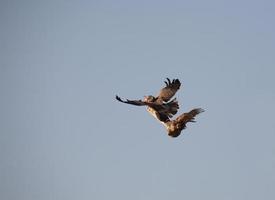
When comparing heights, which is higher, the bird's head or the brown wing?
the bird's head

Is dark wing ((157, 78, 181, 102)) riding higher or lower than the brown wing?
higher

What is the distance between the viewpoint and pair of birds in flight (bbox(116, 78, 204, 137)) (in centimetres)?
4344

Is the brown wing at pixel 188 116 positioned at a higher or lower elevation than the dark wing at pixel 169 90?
lower

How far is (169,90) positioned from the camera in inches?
1890

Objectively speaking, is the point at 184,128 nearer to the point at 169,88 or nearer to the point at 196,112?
the point at 196,112

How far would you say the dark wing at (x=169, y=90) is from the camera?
155 feet

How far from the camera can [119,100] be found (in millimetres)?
42812

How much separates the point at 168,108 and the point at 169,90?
2494 mm

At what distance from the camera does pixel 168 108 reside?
1799 inches

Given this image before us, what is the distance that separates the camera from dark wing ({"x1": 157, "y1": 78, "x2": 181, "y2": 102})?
47.2m

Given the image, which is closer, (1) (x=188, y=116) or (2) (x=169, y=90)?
(1) (x=188, y=116)

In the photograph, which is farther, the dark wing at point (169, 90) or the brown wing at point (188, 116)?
the dark wing at point (169, 90)

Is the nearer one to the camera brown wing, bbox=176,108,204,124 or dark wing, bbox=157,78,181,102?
brown wing, bbox=176,108,204,124

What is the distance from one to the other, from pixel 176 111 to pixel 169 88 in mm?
3145
